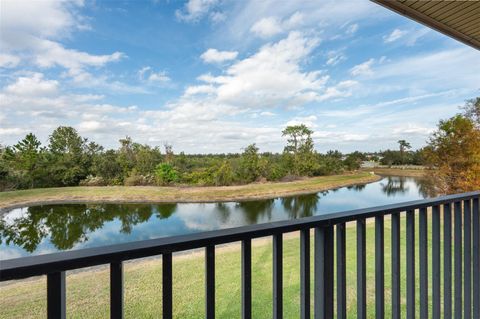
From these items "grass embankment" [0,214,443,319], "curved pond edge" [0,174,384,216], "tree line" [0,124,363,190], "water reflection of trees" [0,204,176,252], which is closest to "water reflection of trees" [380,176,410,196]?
"curved pond edge" [0,174,384,216]

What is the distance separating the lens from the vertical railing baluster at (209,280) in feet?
2.34

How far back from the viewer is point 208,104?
7.35m

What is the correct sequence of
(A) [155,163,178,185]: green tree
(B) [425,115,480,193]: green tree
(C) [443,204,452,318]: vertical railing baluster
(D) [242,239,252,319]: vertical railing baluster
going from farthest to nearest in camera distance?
(B) [425,115,480,193]: green tree
(A) [155,163,178,185]: green tree
(C) [443,204,452,318]: vertical railing baluster
(D) [242,239,252,319]: vertical railing baluster

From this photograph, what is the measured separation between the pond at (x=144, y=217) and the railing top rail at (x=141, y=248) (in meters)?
0.25

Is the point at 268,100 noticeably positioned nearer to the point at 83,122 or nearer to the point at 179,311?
the point at 83,122

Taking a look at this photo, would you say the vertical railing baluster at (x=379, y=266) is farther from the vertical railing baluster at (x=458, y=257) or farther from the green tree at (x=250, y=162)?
the green tree at (x=250, y=162)

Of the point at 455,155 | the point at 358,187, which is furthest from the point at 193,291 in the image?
the point at 455,155

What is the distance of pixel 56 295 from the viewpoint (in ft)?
1.77

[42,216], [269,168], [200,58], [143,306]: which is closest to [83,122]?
[42,216]

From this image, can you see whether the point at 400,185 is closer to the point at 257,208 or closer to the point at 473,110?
the point at 473,110

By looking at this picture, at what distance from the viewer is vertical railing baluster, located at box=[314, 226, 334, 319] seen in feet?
2.98

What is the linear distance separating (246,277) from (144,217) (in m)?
5.37

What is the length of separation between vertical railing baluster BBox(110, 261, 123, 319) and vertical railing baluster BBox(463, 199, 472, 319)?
1.74 metres

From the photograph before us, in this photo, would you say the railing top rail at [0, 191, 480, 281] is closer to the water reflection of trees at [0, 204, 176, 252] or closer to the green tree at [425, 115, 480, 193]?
the water reflection of trees at [0, 204, 176, 252]
